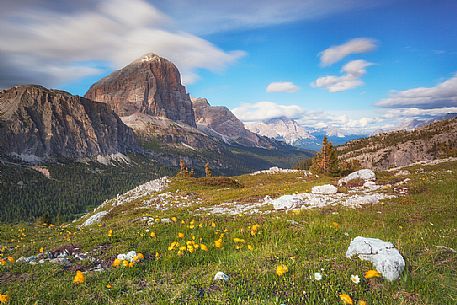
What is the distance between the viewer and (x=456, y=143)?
17525cm

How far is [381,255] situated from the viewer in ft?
20.7

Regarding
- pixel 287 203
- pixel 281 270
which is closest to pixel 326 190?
pixel 287 203

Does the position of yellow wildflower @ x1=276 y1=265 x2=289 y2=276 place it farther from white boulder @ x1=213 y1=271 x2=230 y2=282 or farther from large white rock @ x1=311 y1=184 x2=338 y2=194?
large white rock @ x1=311 y1=184 x2=338 y2=194

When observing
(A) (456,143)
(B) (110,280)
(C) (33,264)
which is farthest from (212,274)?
(A) (456,143)

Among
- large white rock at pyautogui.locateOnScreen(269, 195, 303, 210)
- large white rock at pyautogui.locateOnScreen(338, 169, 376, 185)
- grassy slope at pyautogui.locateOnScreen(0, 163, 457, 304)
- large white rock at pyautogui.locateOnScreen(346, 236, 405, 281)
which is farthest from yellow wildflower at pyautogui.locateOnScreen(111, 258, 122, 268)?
large white rock at pyautogui.locateOnScreen(338, 169, 376, 185)

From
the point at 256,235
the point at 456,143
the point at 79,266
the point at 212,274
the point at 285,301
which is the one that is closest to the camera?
the point at 285,301

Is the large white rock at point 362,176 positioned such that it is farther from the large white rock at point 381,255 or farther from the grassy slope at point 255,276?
the large white rock at point 381,255

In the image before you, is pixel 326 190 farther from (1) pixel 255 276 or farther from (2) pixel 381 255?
(1) pixel 255 276

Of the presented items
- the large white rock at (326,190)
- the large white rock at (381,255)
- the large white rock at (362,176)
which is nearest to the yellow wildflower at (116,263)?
the large white rock at (381,255)

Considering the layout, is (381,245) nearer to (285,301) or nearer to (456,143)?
(285,301)

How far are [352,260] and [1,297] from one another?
7783 millimetres

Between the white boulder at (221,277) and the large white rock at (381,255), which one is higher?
the large white rock at (381,255)

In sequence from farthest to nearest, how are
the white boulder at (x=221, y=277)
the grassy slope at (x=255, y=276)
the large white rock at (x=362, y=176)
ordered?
1. the large white rock at (x=362, y=176)
2. the white boulder at (x=221, y=277)
3. the grassy slope at (x=255, y=276)

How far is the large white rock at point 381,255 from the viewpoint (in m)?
5.90
